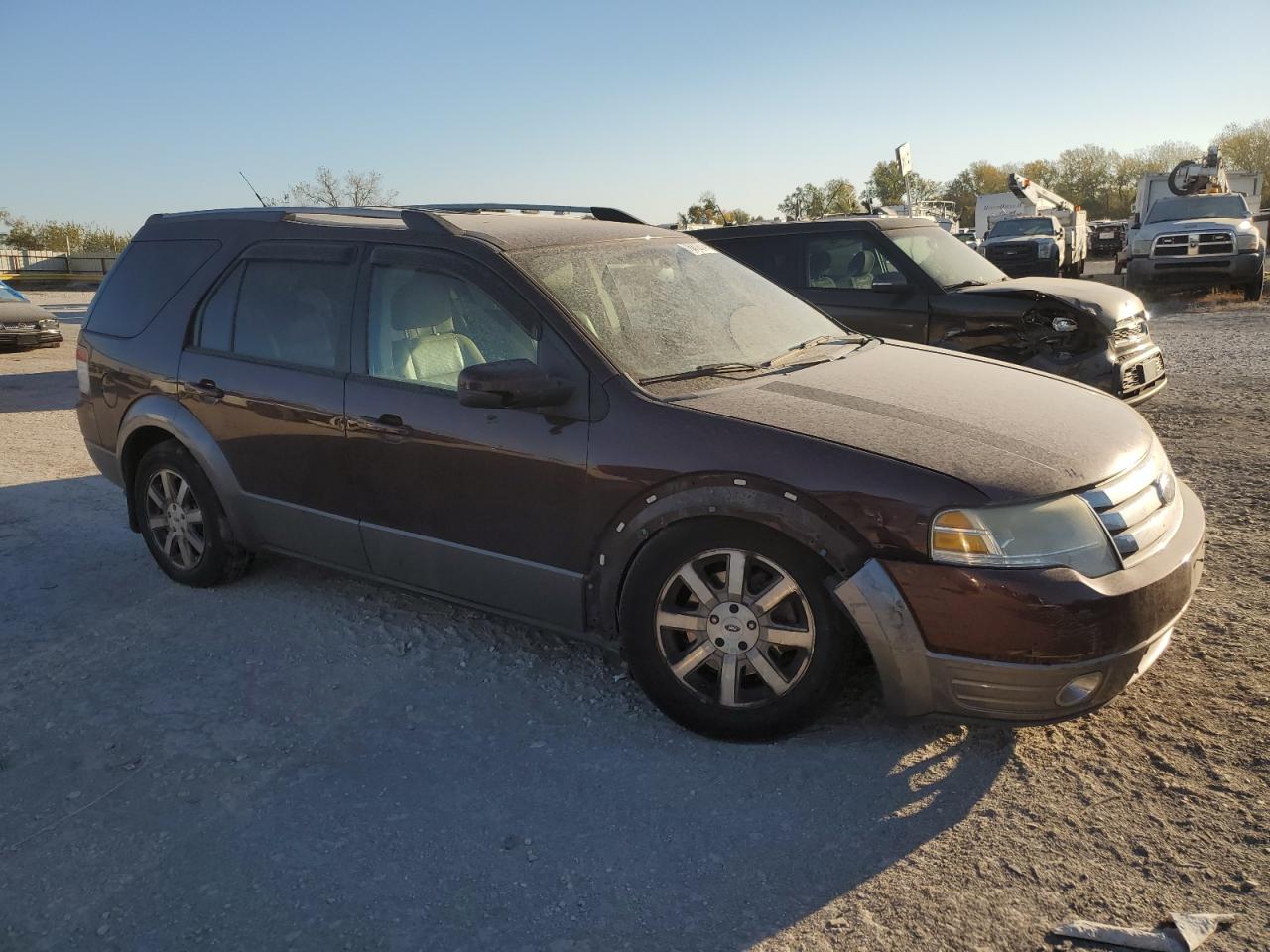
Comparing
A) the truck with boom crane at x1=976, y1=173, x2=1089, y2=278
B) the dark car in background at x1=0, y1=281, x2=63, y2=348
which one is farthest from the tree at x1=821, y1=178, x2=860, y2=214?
the dark car in background at x1=0, y1=281, x2=63, y2=348

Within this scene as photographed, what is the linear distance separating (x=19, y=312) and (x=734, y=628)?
55.6 feet

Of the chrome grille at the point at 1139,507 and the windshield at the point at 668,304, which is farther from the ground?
the windshield at the point at 668,304

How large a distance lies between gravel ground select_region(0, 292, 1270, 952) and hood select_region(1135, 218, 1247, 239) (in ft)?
56.7

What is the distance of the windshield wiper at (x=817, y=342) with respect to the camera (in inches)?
160

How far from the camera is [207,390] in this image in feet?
15.5

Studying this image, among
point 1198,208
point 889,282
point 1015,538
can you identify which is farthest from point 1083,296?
point 1198,208

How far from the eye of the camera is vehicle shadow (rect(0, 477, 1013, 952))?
8.72 feet

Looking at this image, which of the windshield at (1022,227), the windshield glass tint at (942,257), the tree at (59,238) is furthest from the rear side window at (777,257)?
the tree at (59,238)

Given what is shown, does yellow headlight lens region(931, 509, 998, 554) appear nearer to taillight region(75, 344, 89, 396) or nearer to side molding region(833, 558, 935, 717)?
side molding region(833, 558, 935, 717)

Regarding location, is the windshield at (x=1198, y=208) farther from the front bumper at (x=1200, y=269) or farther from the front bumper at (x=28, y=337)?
the front bumper at (x=28, y=337)

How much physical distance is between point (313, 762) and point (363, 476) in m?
1.23

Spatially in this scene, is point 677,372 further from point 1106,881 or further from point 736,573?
point 1106,881

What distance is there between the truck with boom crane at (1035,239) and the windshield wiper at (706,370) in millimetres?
21660

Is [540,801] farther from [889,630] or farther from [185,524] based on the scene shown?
[185,524]
